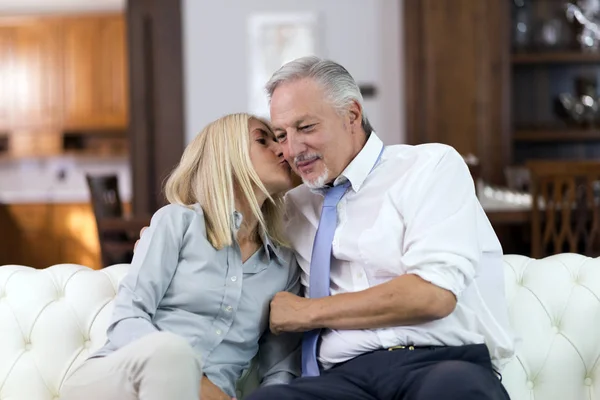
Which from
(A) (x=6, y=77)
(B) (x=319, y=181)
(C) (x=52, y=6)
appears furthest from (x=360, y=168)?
(A) (x=6, y=77)

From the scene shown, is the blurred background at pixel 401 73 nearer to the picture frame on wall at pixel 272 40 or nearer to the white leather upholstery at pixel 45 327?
the picture frame on wall at pixel 272 40

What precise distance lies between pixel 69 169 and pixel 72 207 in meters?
0.65

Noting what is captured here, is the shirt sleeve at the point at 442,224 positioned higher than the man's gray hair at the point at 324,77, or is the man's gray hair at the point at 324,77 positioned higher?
the man's gray hair at the point at 324,77

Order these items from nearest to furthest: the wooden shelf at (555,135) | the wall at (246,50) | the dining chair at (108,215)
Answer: the dining chair at (108,215)
the wooden shelf at (555,135)
the wall at (246,50)

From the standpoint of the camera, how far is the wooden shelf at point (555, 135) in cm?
533

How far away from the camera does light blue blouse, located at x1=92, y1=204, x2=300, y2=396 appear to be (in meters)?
1.98

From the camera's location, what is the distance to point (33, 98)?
328 inches

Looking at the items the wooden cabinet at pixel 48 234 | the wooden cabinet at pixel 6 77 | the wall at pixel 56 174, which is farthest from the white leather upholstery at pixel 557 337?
the wooden cabinet at pixel 6 77

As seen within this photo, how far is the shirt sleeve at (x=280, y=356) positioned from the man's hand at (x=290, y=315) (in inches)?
4.1

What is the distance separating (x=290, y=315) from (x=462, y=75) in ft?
12.1

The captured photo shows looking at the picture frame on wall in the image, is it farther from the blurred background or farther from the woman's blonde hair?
the woman's blonde hair

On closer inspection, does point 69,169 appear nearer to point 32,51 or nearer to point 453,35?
point 32,51

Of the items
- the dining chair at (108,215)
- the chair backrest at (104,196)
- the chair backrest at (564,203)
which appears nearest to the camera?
the chair backrest at (564,203)

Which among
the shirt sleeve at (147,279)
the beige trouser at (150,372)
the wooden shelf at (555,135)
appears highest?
the wooden shelf at (555,135)
